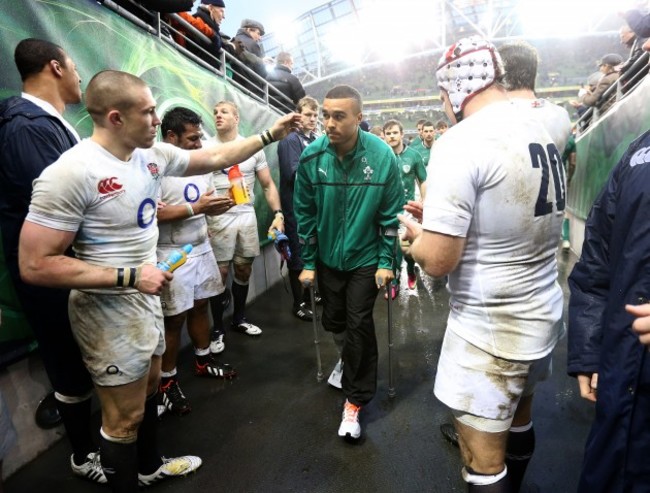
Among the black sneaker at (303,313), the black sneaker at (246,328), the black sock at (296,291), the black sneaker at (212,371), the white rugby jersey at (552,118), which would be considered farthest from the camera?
the black sock at (296,291)

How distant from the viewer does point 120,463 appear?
1.96 metres

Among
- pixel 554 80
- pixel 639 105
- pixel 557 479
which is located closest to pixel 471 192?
pixel 557 479

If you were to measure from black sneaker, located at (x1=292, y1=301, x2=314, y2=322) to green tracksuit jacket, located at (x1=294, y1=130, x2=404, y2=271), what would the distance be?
7.04 feet

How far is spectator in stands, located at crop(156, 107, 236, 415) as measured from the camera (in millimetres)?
2955

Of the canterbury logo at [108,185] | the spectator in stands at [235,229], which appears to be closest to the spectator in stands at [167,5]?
the spectator in stands at [235,229]

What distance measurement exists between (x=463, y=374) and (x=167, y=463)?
204 centimetres

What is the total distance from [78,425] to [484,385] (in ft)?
7.79

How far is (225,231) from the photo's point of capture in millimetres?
4070

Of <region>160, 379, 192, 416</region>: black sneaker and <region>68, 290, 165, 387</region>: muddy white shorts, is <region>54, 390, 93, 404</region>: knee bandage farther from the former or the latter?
<region>160, 379, 192, 416</region>: black sneaker

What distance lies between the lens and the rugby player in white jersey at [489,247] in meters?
1.42

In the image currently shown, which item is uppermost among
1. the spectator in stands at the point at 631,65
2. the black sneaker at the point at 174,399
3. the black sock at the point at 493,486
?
the spectator in stands at the point at 631,65

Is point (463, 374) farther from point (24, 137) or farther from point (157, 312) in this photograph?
point (24, 137)

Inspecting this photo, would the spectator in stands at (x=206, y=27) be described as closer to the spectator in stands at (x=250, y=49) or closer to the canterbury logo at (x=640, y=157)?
the spectator in stands at (x=250, y=49)

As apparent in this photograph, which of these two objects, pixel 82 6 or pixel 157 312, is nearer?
pixel 157 312
